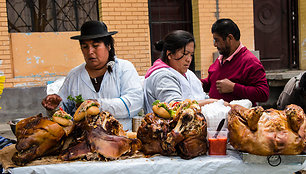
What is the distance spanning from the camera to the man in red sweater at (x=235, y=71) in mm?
3305

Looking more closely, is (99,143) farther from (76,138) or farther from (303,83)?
(303,83)

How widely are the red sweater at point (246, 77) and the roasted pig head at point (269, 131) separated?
52.4 inches

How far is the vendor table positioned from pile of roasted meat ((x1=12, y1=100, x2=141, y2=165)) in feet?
0.25

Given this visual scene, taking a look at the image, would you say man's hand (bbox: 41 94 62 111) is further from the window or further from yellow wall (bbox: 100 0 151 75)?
the window

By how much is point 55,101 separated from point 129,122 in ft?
2.62

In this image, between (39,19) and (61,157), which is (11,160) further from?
(39,19)

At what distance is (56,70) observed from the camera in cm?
660

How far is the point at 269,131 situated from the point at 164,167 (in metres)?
0.64

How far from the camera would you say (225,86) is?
3.33 m

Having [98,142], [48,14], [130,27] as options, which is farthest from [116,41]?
[98,142]

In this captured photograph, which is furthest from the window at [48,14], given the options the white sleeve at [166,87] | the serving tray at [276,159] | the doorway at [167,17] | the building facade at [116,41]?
the serving tray at [276,159]

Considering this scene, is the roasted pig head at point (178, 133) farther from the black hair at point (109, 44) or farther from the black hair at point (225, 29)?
the black hair at point (225, 29)

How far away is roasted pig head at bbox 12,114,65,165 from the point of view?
1943 millimetres

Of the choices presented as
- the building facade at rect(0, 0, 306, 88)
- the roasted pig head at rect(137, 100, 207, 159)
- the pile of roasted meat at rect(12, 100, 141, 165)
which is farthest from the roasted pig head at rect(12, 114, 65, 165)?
the building facade at rect(0, 0, 306, 88)
